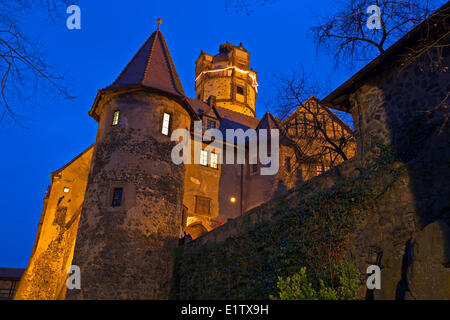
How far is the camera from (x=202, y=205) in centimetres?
2348

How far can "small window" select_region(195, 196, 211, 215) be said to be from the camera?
23250mm

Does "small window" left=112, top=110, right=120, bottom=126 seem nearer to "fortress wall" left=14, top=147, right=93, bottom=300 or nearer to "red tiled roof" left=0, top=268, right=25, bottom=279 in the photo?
"fortress wall" left=14, top=147, right=93, bottom=300

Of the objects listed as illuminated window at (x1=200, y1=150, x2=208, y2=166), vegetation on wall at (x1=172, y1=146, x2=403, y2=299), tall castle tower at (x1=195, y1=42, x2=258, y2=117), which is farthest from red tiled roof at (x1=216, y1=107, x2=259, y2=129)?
vegetation on wall at (x1=172, y1=146, x2=403, y2=299)

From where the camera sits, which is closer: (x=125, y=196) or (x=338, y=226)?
(x=338, y=226)

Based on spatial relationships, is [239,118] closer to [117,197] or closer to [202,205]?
[202,205]

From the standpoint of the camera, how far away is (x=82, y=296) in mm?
14188

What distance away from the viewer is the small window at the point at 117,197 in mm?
15562

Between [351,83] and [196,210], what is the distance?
1433 centimetres

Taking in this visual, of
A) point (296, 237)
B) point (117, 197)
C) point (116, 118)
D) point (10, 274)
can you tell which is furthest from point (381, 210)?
point (10, 274)

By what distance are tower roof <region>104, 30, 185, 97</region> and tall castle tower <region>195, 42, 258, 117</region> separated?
1971 centimetres

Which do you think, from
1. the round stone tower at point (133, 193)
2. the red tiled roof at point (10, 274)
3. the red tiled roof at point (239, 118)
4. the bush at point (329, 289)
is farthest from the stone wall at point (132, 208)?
the red tiled roof at point (10, 274)

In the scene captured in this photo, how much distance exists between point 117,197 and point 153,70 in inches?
249

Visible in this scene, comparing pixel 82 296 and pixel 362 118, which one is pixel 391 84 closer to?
pixel 362 118
